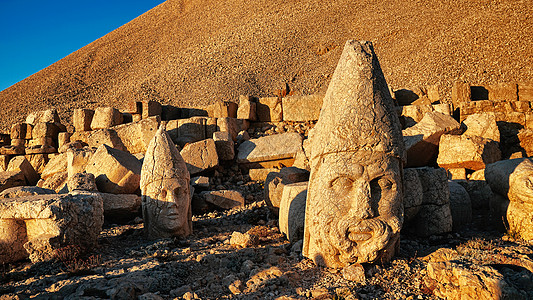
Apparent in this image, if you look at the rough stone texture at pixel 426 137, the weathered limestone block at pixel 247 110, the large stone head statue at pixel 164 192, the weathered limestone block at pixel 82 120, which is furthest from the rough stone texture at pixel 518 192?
the weathered limestone block at pixel 82 120

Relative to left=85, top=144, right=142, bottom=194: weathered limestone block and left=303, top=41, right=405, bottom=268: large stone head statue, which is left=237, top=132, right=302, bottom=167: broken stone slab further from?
left=303, top=41, right=405, bottom=268: large stone head statue

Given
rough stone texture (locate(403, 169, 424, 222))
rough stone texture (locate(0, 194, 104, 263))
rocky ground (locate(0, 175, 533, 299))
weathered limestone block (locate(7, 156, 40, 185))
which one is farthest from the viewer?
weathered limestone block (locate(7, 156, 40, 185))

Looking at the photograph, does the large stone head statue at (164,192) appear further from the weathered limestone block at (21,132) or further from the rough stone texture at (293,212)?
the weathered limestone block at (21,132)

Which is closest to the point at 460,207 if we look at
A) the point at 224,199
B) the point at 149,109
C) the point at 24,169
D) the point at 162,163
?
the point at 224,199

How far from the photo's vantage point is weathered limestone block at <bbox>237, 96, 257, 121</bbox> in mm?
12016

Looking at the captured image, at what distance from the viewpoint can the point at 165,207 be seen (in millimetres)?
5758

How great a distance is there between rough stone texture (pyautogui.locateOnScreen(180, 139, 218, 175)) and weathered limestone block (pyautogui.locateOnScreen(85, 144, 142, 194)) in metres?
1.70

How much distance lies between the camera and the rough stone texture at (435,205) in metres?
4.86

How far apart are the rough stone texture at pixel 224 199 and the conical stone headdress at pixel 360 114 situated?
13.3 ft

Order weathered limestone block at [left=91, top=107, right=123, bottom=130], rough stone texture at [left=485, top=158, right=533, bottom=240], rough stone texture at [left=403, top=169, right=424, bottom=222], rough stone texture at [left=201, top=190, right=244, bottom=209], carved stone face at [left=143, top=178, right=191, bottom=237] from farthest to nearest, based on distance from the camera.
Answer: weathered limestone block at [left=91, top=107, right=123, bottom=130] → rough stone texture at [left=201, top=190, right=244, bottom=209] → carved stone face at [left=143, top=178, right=191, bottom=237] → rough stone texture at [left=403, top=169, right=424, bottom=222] → rough stone texture at [left=485, top=158, right=533, bottom=240]

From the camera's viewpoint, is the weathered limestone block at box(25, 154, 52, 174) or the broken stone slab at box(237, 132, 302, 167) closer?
the broken stone slab at box(237, 132, 302, 167)

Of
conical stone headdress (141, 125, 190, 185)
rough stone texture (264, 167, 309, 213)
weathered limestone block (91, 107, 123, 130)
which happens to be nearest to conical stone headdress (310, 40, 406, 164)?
conical stone headdress (141, 125, 190, 185)

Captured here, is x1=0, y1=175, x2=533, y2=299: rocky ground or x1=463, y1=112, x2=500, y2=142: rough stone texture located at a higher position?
x1=463, y1=112, x2=500, y2=142: rough stone texture

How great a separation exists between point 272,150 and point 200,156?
1891mm
